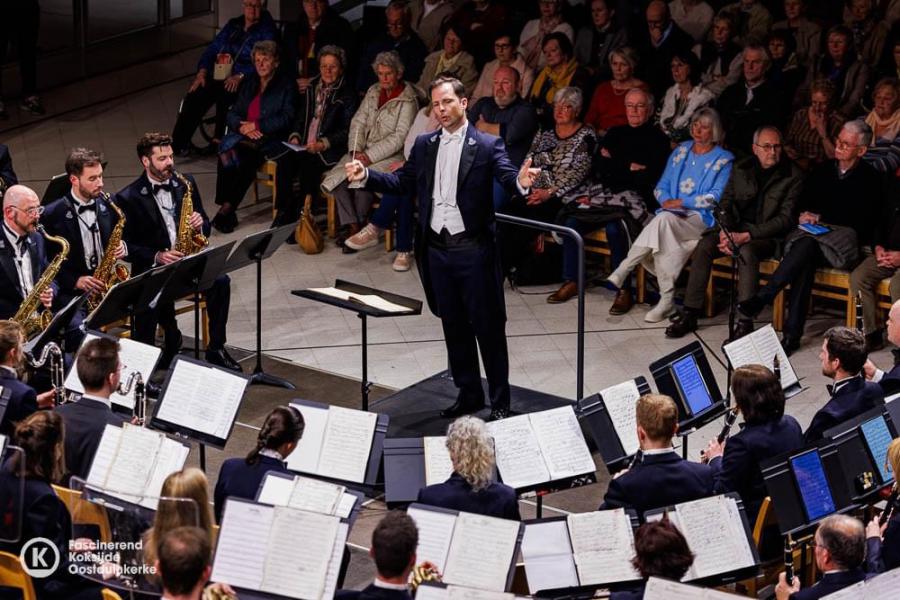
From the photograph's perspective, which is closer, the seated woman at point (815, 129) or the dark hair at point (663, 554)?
the dark hair at point (663, 554)

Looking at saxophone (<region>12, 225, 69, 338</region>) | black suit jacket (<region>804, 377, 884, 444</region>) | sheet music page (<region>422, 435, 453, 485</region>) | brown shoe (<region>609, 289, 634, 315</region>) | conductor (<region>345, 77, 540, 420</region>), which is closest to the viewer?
sheet music page (<region>422, 435, 453, 485</region>)

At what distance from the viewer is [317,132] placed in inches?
404

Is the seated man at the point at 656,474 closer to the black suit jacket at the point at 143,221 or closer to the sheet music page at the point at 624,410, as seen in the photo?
the sheet music page at the point at 624,410

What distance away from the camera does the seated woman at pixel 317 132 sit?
10094 mm

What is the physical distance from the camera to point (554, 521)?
4887 mm

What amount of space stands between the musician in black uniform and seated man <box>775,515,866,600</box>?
411 cm

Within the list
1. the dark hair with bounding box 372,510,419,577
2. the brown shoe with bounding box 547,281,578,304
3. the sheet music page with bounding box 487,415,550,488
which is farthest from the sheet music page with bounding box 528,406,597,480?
the brown shoe with bounding box 547,281,578,304

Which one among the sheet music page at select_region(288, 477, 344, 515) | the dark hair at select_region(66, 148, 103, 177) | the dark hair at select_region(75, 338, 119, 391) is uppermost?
the dark hair at select_region(66, 148, 103, 177)

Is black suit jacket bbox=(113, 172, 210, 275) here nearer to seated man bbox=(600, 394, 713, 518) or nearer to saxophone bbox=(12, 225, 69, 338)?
saxophone bbox=(12, 225, 69, 338)

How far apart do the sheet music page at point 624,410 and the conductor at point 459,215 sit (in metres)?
1.19

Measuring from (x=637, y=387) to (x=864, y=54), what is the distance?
16.5 feet

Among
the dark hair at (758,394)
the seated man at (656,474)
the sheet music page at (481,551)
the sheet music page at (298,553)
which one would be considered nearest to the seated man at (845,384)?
the dark hair at (758,394)

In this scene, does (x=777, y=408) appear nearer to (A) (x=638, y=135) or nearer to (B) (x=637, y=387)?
(B) (x=637, y=387)

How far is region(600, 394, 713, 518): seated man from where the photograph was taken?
5.26 metres
